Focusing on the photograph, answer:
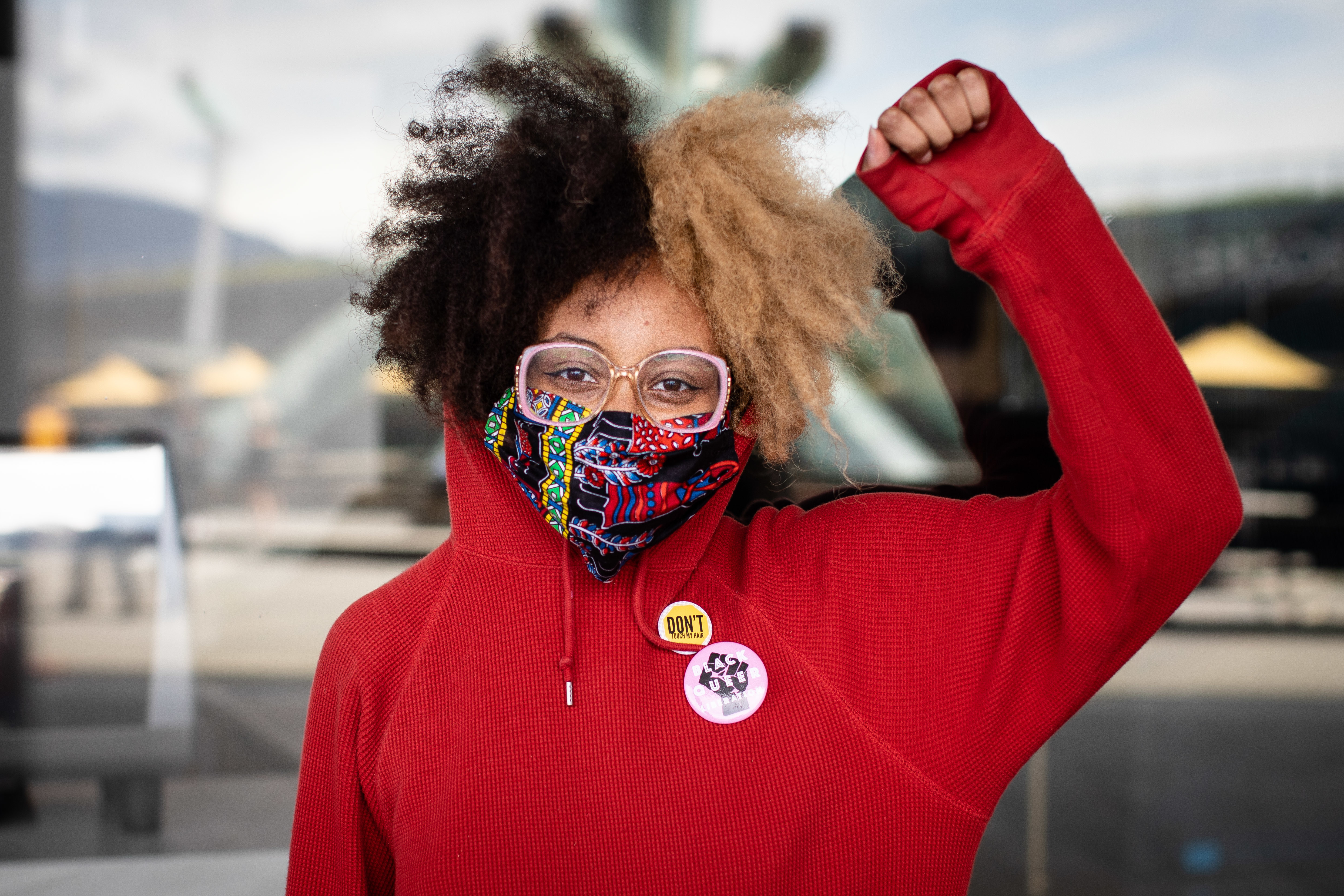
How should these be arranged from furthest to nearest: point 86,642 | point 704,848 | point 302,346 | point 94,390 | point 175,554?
point 302,346
point 94,390
point 86,642
point 175,554
point 704,848

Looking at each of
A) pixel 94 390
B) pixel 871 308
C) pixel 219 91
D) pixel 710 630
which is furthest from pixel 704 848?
pixel 219 91

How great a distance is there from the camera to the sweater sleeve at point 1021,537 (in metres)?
1.03

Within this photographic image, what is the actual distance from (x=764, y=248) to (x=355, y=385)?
400cm

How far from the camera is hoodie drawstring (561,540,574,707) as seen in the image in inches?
49.2

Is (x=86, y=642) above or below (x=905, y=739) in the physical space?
below

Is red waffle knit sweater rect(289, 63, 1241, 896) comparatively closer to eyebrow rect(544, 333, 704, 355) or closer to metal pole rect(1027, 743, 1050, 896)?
eyebrow rect(544, 333, 704, 355)

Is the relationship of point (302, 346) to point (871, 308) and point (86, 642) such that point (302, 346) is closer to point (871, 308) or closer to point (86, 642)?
point (86, 642)

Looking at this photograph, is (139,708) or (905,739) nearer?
(905,739)

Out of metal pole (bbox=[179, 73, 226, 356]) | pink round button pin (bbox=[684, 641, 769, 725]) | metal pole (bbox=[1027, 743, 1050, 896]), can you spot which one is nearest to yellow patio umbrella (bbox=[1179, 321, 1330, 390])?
metal pole (bbox=[1027, 743, 1050, 896])

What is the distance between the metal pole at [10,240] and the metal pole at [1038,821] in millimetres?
4214

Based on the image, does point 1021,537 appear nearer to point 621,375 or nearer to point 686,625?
point 686,625

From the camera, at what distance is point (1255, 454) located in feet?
15.0

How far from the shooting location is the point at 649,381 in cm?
129

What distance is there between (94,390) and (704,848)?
4.14 metres
